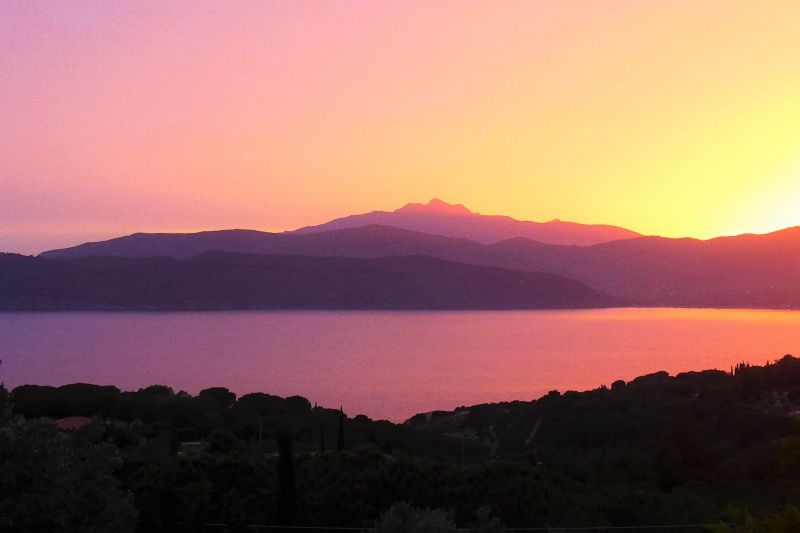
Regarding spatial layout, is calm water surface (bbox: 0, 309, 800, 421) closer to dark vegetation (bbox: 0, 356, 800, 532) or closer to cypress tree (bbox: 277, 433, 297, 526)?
dark vegetation (bbox: 0, 356, 800, 532)

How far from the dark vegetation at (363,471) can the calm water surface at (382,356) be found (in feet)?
103

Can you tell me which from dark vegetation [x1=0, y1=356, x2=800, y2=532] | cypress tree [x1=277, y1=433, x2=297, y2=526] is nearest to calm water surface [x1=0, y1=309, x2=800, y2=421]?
dark vegetation [x1=0, y1=356, x2=800, y2=532]

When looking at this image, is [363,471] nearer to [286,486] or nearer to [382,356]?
[286,486]

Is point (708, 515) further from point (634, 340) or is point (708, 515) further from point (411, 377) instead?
point (634, 340)

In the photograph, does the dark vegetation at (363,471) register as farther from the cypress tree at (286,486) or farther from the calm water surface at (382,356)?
the calm water surface at (382,356)

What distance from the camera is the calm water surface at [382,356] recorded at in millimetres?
88562

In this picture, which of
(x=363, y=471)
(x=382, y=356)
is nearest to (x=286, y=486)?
(x=363, y=471)

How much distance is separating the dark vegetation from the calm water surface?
31.5 metres

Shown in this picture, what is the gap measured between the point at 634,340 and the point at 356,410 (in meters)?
91.4

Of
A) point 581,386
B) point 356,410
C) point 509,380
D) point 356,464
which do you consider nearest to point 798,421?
point 356,464

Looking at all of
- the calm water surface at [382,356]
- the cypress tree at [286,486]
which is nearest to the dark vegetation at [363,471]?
the cypress tree at [286,486]

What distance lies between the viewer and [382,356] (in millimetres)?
121438

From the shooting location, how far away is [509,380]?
314 ft

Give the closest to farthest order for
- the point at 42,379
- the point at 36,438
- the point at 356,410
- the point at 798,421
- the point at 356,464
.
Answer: the point at 798,421, the point at 36,438, the point at 356,464, the point at 356,410, the point at 42,379
